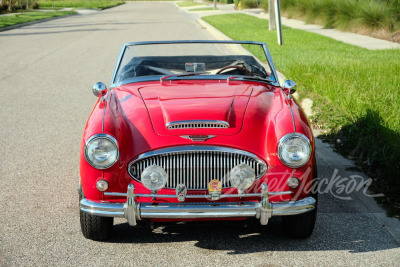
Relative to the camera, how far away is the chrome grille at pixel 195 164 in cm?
366

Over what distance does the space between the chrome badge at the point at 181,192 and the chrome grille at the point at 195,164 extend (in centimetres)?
9

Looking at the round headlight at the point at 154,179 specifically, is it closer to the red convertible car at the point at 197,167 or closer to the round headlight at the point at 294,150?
the red convertible car at the point at 197,167

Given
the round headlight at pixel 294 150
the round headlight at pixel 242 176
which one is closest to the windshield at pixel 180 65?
the round headlight at pixel 294 150

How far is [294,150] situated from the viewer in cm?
374

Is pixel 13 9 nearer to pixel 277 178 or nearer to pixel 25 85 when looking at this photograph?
pixel 25 85

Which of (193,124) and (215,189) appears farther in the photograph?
Answer: (193,124)

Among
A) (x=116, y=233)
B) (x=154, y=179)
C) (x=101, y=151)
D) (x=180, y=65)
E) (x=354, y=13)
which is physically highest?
(x=180, y=65)

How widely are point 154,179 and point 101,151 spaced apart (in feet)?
1.34

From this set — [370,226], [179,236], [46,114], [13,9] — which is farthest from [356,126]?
[13,9]

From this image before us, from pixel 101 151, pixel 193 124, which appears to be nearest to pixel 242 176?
pixel 193 124

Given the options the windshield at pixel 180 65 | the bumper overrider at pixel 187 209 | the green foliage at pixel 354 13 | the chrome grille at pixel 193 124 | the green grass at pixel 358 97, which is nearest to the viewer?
the bumper overrider at pixel 187 209

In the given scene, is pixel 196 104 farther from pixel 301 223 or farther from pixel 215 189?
pixel 301 223

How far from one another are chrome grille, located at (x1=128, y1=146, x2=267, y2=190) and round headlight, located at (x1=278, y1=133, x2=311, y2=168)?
0.78ft

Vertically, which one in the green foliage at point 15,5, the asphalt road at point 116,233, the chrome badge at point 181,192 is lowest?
the green foliage at point 15,5
